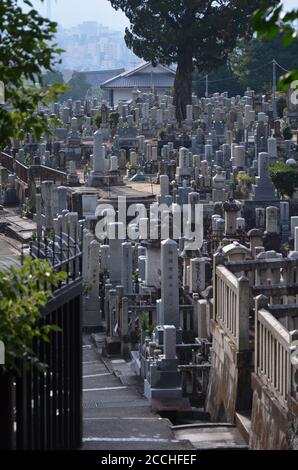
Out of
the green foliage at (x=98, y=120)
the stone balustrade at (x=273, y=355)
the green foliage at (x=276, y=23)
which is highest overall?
the green foliage at (x=276, y=23)

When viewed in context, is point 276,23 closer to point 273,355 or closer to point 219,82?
point 273,355

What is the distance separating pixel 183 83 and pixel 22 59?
47.4 meters

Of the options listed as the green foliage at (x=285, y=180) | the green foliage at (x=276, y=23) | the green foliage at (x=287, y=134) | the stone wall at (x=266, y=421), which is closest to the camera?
the green foliage at (x=276, y=23)

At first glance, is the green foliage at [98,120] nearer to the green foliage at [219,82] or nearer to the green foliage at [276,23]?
the green foliage at [219,82]

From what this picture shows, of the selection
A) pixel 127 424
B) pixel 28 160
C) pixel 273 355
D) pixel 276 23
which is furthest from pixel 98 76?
pixel 276 23

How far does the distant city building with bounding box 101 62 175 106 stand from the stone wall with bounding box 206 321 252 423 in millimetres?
58435

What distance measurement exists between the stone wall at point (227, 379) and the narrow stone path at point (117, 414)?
0.84 meters

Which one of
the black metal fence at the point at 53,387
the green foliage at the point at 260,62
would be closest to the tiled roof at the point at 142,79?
the green foliage at the point at 260,62

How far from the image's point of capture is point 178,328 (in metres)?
20.1

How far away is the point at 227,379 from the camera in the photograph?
56.3ft

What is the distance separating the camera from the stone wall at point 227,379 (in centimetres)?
1655

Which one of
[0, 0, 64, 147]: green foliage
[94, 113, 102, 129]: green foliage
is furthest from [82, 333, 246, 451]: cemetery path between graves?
[94, 113, 102, 129]: green foliage

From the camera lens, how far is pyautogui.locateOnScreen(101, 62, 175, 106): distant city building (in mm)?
76312

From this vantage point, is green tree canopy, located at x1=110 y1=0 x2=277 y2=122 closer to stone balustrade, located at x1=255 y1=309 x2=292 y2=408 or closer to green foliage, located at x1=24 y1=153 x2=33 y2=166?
green foliage, located at x1=24 y1=153 x2=33 y2=166
